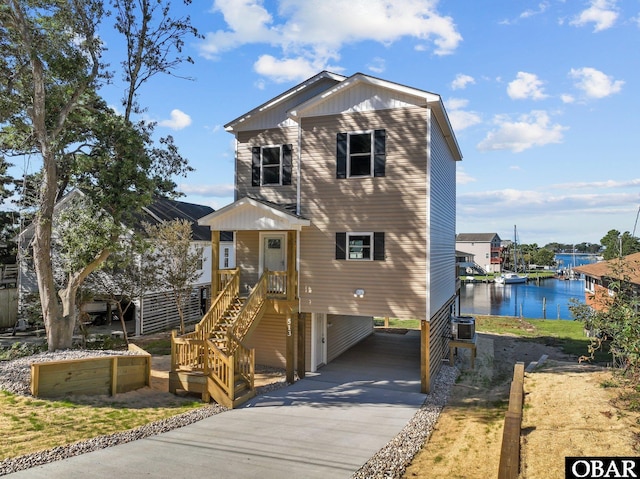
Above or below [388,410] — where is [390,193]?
above

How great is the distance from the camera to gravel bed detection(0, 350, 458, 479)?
22.0 feet

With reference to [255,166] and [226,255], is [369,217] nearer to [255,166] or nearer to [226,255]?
[255,166]

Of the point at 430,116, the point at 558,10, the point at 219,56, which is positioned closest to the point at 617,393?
the point at 430,116

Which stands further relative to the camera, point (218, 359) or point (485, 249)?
point (485, 249)

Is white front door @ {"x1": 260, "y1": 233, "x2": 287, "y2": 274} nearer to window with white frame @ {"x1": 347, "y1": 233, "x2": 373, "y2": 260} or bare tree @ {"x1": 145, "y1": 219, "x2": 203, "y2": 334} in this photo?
window with white frame @ {"x1": 347, "y1": 233, "x2": 373, "y2": 260}

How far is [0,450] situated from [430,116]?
41.6 feet

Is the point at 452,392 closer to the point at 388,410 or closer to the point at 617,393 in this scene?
the point at 388,410

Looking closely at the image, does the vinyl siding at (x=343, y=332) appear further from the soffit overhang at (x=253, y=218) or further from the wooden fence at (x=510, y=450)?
the wooden fence at (x=510, y=450)

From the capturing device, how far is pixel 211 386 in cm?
1042

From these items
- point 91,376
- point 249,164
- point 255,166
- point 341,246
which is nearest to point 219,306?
point 91,376

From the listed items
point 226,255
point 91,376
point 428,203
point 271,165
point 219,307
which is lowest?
point 91,376

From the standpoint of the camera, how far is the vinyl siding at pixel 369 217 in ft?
40.7

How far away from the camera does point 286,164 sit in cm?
1502

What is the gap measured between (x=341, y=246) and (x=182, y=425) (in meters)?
6.89
